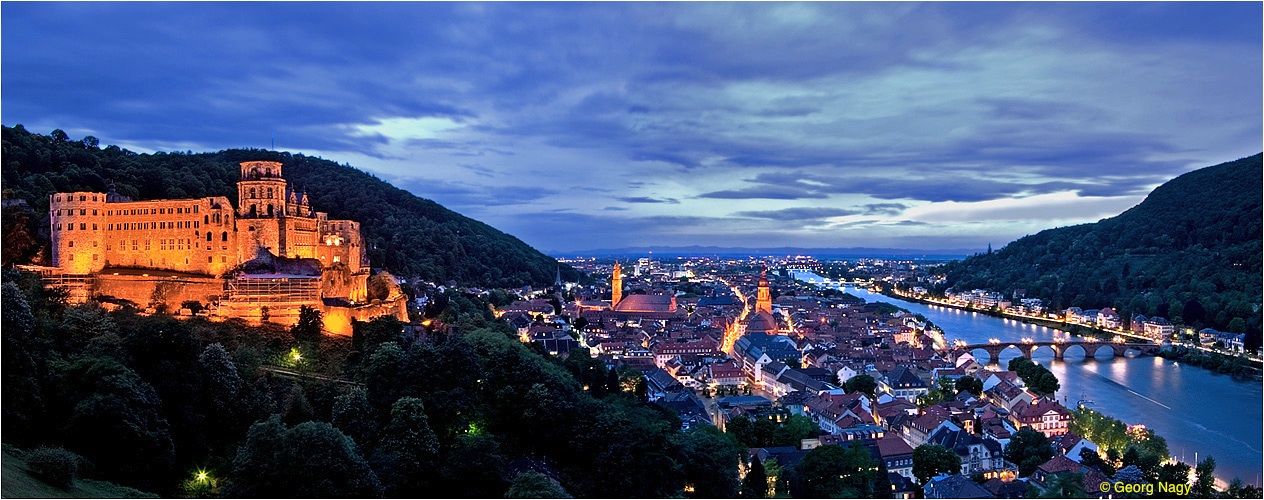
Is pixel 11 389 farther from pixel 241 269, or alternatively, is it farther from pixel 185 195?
pixel 185 195

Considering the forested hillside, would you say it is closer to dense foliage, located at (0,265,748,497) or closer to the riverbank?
the riverbank

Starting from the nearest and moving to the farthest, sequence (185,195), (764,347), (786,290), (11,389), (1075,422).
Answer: (11,389)
(1075,422)
(185,195)
(764,347)
(786,290)

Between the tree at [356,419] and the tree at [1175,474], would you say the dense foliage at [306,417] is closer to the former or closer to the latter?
the tree at [356,419]

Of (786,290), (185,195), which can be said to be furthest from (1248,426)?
(786,290)

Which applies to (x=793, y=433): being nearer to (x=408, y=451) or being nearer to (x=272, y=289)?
(x=408, y=451)

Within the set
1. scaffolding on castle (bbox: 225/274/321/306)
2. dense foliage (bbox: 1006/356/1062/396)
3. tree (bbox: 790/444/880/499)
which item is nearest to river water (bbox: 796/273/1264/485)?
dense foliage (bbox: 1006/356/1062/396)

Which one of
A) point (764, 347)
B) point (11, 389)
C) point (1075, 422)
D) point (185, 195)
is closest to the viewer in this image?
point (11, 389)

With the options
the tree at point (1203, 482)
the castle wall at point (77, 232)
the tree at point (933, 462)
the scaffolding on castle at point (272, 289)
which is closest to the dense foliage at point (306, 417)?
the scaffolding on castle at point (272, 289)
